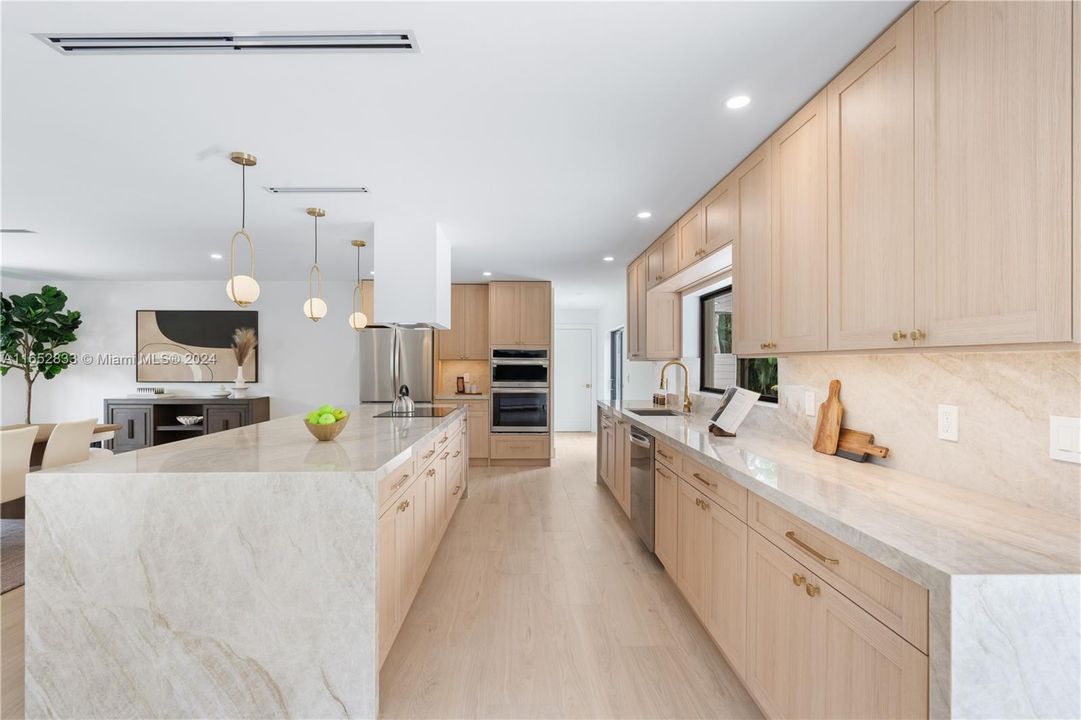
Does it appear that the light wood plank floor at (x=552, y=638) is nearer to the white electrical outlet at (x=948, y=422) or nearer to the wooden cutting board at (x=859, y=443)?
the wooden cutting board at (x=859, y=443)

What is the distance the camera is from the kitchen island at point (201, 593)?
1.74 meters

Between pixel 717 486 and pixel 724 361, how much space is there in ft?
6.27

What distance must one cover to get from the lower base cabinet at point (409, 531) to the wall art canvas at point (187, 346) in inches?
180

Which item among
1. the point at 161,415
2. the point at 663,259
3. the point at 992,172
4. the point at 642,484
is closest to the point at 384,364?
the point at 161,415

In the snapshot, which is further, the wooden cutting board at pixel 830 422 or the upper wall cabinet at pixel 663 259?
the upper wall cabinet at pixel 663 259

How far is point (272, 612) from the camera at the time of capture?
1777 millimetres

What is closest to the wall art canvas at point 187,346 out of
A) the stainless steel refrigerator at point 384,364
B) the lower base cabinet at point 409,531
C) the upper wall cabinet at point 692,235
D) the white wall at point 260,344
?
the white wall at point 260,344

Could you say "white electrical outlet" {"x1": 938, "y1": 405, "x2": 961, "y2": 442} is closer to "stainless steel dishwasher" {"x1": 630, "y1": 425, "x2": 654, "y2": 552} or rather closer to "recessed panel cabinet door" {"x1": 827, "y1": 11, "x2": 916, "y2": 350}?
"recessed panel cabinet door" {"x1": 827, "y1": 11, "x2": 916, "y2": 350}

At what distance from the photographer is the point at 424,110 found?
2.13m

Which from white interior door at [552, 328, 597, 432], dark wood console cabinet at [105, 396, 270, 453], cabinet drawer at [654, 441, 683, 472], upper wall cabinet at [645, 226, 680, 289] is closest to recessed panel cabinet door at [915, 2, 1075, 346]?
cabinet drawer at [654, 441, 683, 472]

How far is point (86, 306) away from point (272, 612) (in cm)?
720

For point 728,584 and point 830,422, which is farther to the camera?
point 830,422

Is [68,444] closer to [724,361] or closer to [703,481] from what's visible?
[703,481]

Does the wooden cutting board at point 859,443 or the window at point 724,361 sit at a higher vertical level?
the window at point 724,361
